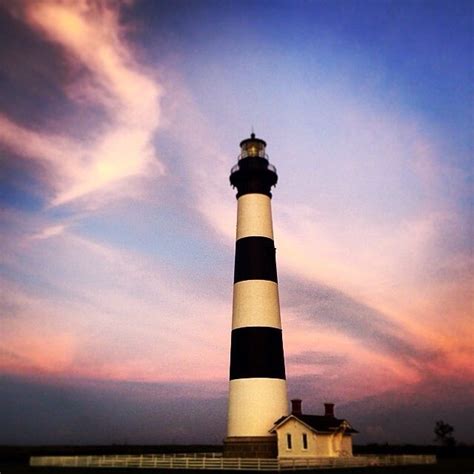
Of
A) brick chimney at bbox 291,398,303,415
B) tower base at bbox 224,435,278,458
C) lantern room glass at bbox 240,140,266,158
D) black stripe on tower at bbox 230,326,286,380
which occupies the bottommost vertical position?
tower base at bbox 224,435,278,458

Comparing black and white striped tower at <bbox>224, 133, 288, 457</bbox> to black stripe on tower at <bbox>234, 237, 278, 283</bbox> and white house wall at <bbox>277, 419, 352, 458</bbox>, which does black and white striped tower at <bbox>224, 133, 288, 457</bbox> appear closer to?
black stripe on tower at <bbox>234, 237, 278, 283</bbox>

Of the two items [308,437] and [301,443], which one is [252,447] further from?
[308,437]

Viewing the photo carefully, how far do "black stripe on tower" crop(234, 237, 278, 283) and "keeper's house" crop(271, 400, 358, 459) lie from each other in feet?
31.4

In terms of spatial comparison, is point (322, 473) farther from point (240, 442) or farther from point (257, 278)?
point (257, 278)

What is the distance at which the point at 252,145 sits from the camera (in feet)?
139

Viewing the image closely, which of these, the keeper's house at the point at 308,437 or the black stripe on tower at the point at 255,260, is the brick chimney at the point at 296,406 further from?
the black stripe on tower at the point at 255,260

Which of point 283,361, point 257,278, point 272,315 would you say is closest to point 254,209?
point 257,278

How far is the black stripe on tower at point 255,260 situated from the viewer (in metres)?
37.9

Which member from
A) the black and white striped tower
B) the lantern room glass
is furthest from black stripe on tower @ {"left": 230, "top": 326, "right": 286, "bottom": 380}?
the lantern room glass

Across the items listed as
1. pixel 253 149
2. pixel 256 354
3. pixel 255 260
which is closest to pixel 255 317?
pixel 256 354

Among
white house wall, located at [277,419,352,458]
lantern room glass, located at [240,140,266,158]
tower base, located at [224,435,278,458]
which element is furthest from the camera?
lantern room glass, located at [240,140,266,158]

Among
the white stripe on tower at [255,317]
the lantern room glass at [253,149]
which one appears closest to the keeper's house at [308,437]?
the white stripe on tower at [255,317]

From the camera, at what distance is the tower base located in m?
33.8

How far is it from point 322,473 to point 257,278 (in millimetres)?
14380
